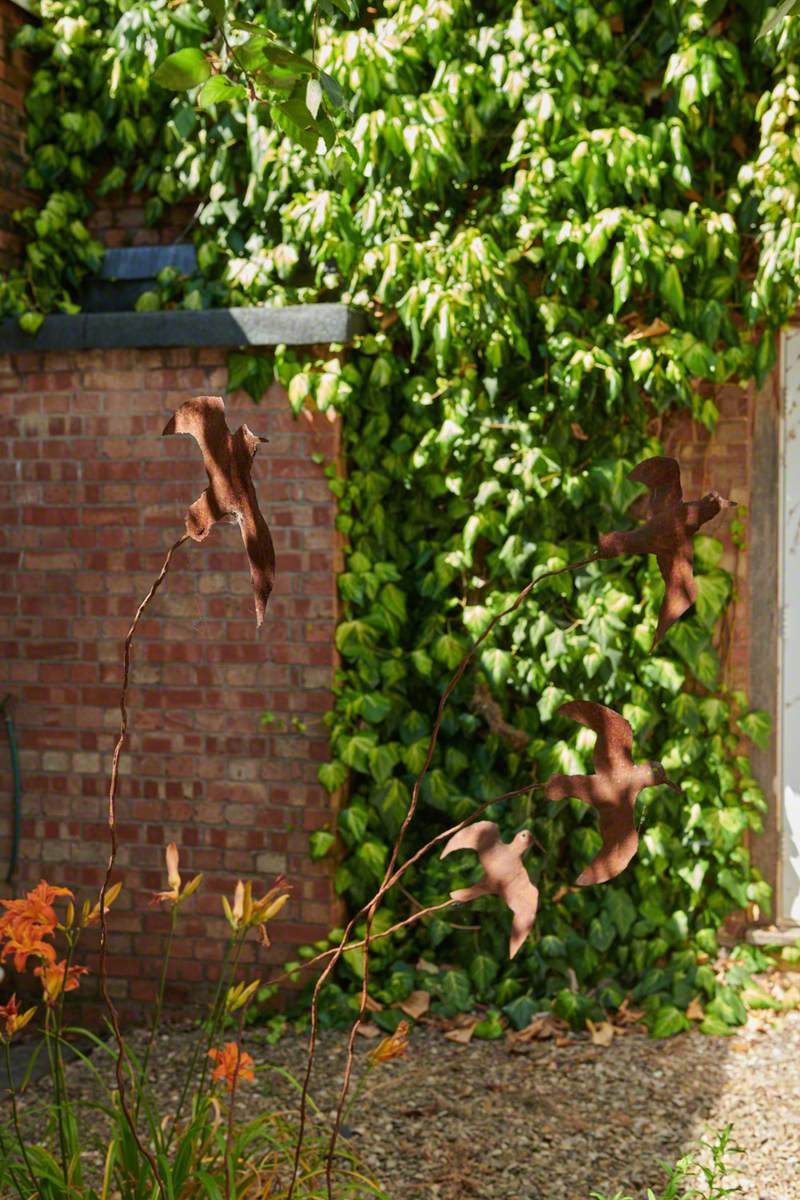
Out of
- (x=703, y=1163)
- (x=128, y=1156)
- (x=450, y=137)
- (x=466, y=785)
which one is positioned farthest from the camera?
(x=466, y=785)

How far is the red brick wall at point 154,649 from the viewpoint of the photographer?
4.12m

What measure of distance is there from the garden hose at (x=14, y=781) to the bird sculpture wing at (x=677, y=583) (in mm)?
3145

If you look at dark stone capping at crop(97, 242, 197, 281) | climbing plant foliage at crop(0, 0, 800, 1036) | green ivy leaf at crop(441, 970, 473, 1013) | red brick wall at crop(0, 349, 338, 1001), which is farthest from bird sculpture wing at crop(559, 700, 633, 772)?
dark stone capping at crop(97, 242, 197, 281)

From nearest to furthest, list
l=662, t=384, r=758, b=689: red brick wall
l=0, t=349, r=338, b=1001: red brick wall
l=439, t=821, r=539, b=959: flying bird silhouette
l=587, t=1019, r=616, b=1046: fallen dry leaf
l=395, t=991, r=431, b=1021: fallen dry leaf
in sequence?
l=439, t=821, r=539, b=959: flying bird silhouette
l=587, t=1019, r=616, b=1046: fallen dry leaf
l=395, t=991, r=431, b=1021: fallen dry leaf
l=0, t=349, r=338, b=1001: red brick wall
l=662, t=384, r=758, b=689: red brick wall

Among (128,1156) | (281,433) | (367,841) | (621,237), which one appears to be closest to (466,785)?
(367,841)

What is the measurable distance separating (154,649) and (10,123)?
1.88 metres

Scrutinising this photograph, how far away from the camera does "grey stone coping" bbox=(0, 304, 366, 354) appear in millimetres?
4008

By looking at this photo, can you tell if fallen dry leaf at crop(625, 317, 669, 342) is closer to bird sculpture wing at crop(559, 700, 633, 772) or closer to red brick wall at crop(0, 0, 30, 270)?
red brick wall at crop(0, 0, 30, 270)

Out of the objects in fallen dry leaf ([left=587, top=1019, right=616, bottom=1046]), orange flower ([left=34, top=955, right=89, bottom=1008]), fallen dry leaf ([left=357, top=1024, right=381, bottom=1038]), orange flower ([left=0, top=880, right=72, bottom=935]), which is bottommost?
fallen dry leaf ([left=357, top=1024, right=381, bottom=1038])

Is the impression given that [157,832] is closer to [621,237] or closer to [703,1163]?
[703,1163]

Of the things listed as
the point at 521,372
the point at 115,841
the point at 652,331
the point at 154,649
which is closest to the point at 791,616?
the point at 652,331

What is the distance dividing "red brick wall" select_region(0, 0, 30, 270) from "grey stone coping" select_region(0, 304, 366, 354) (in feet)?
1.09

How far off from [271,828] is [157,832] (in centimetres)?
40

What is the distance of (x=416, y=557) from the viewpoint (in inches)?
167
